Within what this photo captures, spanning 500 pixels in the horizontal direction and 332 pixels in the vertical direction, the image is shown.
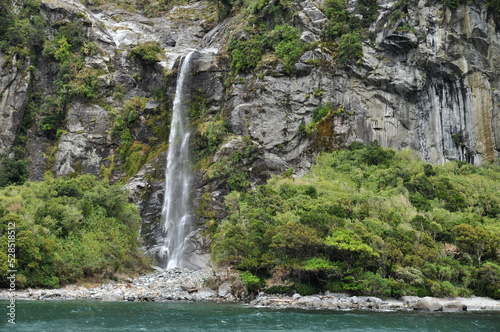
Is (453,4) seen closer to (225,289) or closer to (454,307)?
(454,307)

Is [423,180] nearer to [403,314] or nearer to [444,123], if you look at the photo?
[444,123]

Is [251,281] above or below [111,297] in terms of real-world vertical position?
above

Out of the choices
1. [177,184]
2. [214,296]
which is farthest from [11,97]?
[214,296]

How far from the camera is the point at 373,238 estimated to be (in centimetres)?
2466

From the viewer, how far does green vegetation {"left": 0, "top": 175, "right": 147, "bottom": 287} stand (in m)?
27.4

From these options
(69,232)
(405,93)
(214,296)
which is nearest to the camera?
(214,296)

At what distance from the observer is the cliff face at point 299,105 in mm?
40938

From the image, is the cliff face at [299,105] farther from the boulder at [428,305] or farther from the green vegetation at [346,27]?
the boulder at [428,305]

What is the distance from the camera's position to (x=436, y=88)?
1682 inches

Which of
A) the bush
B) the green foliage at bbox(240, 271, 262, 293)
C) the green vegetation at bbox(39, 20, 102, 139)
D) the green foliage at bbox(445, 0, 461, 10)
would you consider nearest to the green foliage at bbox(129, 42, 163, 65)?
the green vegetation at bbox(39, 20, 102, 139)

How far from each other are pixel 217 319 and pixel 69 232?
18.3 metres

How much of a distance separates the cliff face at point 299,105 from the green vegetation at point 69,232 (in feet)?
19.5

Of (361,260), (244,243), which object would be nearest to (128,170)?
(244,243)

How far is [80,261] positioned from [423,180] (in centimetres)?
2826
